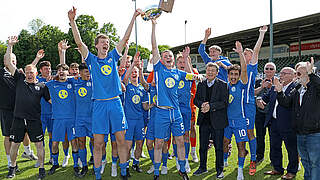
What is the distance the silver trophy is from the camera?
4809mm

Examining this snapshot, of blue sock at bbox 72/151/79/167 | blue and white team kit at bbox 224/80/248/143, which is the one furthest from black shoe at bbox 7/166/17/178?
blue and white team kit at bbox 224/80/248/143

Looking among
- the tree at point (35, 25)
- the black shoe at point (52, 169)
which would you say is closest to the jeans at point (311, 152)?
the black shoe at point (52, 169)

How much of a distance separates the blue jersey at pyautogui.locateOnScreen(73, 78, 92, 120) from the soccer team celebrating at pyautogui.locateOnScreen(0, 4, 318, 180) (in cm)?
2

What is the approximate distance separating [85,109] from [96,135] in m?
0.97

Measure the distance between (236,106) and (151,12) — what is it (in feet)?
7.58

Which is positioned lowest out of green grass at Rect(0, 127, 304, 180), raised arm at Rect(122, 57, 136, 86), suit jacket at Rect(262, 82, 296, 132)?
green grass at Rect(0, 127, 304, 180)

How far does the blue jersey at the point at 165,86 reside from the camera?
15.7 feet

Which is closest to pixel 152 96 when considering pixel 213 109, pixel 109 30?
pixel 213 109

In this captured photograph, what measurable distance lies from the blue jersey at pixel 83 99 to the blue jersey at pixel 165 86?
4.66 feet

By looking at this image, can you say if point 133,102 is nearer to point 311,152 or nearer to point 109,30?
point 311,152

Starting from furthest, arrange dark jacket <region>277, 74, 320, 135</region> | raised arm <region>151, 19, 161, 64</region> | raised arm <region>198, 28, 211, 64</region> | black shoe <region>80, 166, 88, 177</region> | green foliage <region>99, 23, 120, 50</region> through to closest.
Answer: green foliage <region>99, 23, 120, 50</region> < raised arm <region>198, 28, 211, 64</region> < black shoe <region>80, 166, 88, 177</region> < raised arm <region>151, 19, 161, 64</region> < dark jacket <region>277, 74, 320, 135</region>

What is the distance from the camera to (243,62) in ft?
16.1

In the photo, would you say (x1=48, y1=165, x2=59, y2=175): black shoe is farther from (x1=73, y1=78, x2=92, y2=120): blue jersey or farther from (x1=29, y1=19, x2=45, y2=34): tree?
(x1=29, y1=19, x2=45, y2=34): tree

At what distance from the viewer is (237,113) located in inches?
195
